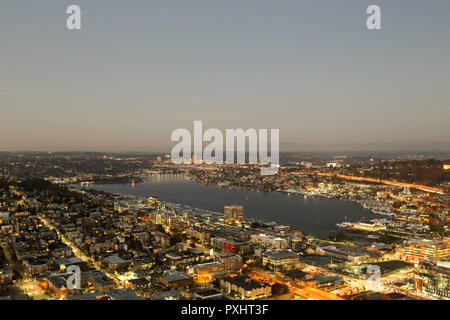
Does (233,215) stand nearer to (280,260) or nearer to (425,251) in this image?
(280,260)

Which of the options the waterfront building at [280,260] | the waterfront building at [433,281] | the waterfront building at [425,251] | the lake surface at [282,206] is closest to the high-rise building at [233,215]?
the lake surface at [282,206]

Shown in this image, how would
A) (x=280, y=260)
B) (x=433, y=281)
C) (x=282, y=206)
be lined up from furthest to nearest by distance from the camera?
(x=282, y=206) → (x=280, y=260) → (x=433, y=281)

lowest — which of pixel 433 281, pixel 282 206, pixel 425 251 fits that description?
pixel 282 206

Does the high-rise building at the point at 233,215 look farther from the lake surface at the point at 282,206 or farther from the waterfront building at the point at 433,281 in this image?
the waterfront building at the point at 433,281

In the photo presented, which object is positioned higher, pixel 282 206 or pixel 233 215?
pixel 233 215

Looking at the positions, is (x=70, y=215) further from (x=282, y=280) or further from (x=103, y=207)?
(x=282, y=280)

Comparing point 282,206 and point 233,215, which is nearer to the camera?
point 233,215

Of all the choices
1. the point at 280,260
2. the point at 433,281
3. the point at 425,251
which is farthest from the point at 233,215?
the point at 433,281

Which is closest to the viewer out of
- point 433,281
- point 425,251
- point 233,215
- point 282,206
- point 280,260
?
point 433,281
